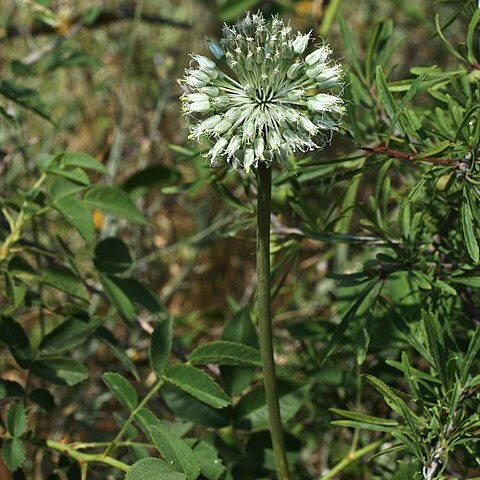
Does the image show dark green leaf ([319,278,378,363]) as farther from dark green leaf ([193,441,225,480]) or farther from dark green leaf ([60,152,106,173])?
dark green leaf ([60,152,106,173])

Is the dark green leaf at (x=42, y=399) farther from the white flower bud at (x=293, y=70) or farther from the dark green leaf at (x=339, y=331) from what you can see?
the white flower bud at (x=293, y=70)

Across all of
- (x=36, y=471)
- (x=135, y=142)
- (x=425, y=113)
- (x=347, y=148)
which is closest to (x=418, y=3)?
(x=347, y=148)

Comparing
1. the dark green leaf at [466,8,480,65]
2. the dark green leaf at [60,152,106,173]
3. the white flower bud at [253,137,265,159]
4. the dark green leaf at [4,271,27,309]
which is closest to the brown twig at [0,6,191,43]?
the dark green leaf at [60,152,106,173]

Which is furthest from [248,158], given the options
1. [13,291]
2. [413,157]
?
[13,291]

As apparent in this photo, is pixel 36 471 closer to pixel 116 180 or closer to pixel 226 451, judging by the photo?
pixel 226 451

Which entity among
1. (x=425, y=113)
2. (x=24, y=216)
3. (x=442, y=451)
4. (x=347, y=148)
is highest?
(x=347, y=148)
